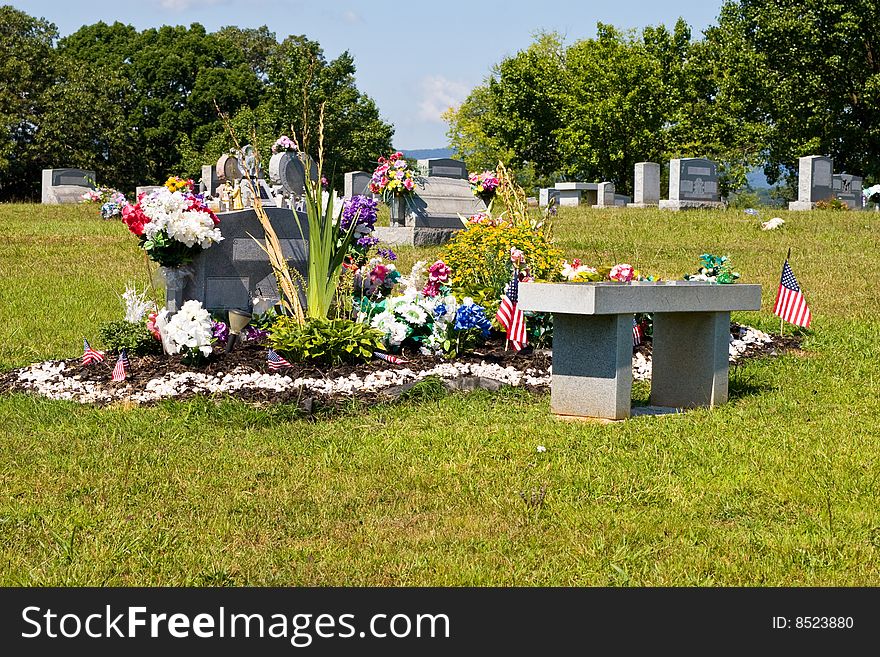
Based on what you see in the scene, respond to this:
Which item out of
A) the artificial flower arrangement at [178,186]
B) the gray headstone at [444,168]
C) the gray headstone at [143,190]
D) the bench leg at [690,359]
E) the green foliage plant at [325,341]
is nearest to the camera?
the bench leg at [690,359]

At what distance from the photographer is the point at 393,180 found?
18234mm

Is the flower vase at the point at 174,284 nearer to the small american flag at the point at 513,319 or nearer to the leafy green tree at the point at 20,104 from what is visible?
the small american flag at the point at 513,319

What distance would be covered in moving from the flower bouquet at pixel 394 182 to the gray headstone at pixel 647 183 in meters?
12.2

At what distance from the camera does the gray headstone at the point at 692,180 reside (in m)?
27.6

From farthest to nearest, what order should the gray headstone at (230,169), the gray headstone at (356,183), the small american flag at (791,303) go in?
the gray headstone at (356,183) → the gray headstone at (230,169) → the small american flag at (791,303)

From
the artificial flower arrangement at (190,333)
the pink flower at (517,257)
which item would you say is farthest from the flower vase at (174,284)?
the pink flower at (517,257)

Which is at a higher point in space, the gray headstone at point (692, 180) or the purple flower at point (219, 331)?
the gray headstone at point (692, 180)

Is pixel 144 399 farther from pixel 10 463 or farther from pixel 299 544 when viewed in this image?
pixel 299 544

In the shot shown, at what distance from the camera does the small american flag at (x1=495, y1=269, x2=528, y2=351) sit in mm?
8789

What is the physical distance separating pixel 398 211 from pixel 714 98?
32.0 metres

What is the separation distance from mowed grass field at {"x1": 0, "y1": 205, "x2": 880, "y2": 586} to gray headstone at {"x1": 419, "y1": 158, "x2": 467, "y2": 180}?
1492 centimetres

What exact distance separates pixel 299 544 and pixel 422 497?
84 centimetres

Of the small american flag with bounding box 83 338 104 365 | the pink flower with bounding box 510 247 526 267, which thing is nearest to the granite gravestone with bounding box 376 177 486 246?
the pink flower with bounding box 510 247 526 267

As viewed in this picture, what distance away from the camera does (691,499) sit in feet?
16.5
